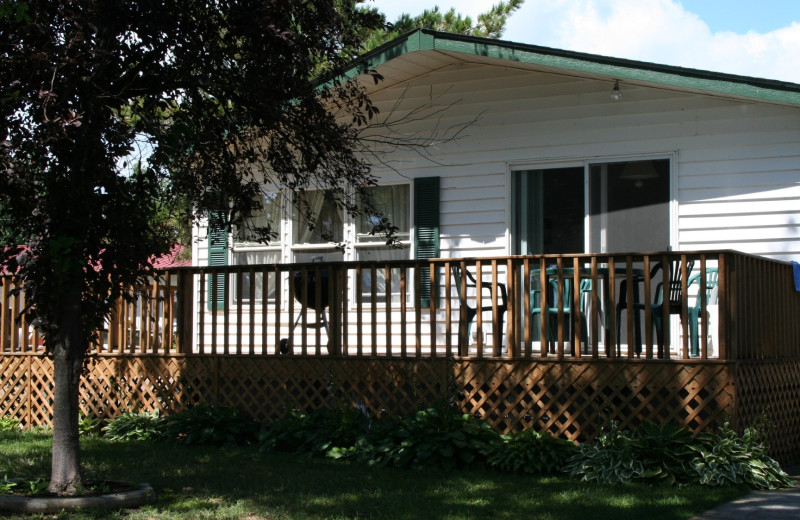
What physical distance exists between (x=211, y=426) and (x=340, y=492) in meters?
2.75

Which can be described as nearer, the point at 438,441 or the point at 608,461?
the point at 608,461

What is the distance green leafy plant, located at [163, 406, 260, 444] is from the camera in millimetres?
8773

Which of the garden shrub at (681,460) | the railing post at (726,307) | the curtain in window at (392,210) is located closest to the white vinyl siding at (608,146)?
the curtain in window at (392,210)

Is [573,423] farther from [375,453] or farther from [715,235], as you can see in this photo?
[715,235]

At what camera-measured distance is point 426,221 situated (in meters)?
10.7

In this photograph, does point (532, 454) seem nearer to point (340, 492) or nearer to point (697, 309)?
point (340, 492)

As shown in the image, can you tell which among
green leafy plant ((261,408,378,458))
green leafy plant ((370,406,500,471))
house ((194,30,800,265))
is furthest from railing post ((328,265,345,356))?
house ((194,30,800,265))

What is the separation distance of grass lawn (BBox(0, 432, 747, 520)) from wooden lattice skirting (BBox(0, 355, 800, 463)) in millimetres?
810

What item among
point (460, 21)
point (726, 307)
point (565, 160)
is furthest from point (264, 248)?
point (460, 21)

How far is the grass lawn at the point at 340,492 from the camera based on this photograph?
587 centimetres

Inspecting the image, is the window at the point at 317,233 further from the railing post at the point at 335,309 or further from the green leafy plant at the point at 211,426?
the green leafy plant at the point at 211,426

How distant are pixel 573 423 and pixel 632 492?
4.08 feet

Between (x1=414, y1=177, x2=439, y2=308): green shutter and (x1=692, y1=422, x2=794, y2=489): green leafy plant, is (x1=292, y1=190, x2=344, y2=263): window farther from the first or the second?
(x1=692, y1=422, x2=794, y2=489): green leafy plant

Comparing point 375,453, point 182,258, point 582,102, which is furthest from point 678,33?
point 375,453
